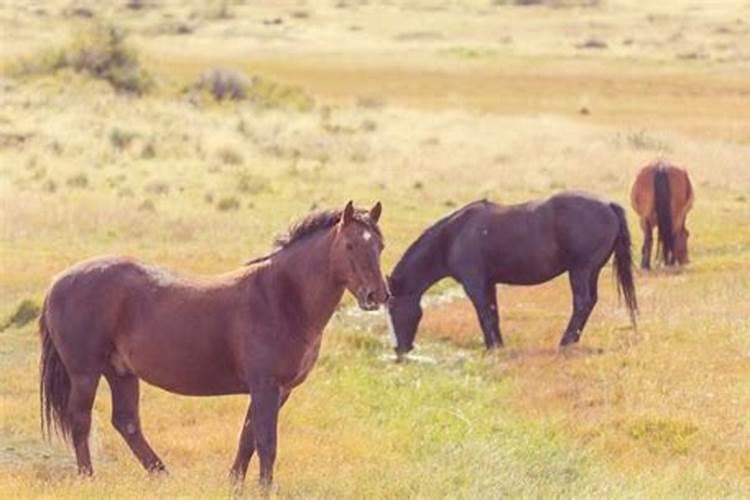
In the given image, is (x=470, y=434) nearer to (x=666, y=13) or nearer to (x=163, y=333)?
(x=163, y=333)

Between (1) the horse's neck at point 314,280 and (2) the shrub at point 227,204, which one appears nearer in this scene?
(1) the horse's neck at point 314,280

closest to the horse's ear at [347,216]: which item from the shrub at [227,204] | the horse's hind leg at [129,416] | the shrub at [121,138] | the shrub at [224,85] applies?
the horse's hind leg at [129,416]

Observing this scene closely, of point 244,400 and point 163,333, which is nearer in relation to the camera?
point 163,333

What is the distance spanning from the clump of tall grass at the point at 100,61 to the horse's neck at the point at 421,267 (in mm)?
39561

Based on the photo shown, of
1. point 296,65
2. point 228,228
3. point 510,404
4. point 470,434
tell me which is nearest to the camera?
point 470,434

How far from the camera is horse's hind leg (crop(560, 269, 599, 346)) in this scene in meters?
17.0

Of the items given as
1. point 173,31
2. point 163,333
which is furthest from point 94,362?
point 173,31

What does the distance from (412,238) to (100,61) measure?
3394 cm

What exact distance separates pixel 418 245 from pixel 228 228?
31.2 feet

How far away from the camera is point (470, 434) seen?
12852mm

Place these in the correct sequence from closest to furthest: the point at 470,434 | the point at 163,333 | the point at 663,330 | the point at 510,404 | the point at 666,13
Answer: the point at 163,333, the point at 470,434, the point at 510,404, the point at 663,330, the point at 666,13

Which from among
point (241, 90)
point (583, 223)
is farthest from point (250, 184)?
point (241, 90)

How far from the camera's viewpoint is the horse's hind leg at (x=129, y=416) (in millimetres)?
11211

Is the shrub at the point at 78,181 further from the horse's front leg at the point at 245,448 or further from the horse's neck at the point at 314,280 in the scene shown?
the horse's neck at the point at 314,280
